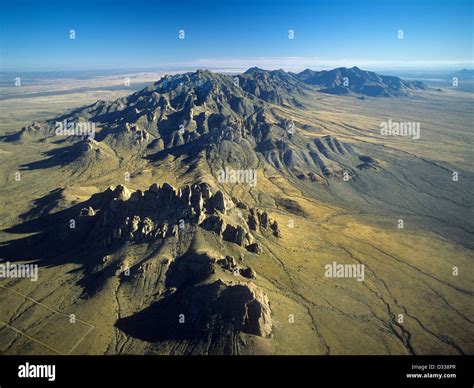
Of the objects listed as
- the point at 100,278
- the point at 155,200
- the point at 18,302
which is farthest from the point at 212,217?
the point at 18,302

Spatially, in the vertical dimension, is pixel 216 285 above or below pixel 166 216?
below

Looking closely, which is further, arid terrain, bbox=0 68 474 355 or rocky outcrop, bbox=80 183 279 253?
rocky outcrop, bbox=80 183 279 253

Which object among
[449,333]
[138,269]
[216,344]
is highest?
[138,269]

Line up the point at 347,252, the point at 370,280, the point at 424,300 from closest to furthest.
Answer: the point at 424,300 → the point at 370,280 → the point at 347,252

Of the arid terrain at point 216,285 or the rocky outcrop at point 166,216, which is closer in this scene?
the arid terrain at point 216,285

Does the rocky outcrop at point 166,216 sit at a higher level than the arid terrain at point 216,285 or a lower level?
higher

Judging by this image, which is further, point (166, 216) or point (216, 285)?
point (166, 216)

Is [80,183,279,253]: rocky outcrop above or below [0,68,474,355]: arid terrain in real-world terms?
above

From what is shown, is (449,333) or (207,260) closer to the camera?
(449,333)
